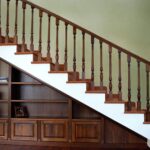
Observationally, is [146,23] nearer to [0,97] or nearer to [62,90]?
[62,90]

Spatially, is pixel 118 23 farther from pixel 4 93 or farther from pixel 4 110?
pixel 4 110

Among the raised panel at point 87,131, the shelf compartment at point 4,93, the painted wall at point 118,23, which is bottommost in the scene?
the raised panel at point 87,131

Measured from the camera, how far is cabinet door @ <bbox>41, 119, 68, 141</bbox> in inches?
197

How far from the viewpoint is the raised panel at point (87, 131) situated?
4.89m

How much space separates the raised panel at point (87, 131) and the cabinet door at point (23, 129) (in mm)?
757

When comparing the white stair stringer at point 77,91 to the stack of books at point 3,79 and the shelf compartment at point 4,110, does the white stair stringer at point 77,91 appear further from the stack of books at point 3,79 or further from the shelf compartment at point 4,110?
the shelf compartment at point 4,110

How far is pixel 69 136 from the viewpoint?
4.97 m

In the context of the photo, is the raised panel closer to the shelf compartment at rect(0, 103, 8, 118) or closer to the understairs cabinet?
the understairs cabinet

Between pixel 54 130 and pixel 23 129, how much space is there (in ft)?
1.96

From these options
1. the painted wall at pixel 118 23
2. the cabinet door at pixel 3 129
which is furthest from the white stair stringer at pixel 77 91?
A: the painted wall at pixel 118 23

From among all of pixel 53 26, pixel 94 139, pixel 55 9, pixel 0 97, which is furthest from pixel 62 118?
pixel 55 9

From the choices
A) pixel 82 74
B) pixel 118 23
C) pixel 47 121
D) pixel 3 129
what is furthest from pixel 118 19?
pixel 3 129

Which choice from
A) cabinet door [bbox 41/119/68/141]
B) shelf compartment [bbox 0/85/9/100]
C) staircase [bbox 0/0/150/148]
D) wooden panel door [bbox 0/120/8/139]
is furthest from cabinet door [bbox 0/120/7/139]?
staircase [bbox 0/0/150/148]

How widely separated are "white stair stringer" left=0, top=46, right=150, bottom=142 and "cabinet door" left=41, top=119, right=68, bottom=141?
729mm
